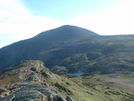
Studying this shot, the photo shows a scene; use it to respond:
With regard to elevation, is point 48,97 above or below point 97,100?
above

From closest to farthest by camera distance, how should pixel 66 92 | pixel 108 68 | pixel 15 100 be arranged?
pixel 15 100 < pixel 66 92 < pixel 108 68

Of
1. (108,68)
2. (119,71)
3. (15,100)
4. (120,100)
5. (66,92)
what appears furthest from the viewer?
(108,68)

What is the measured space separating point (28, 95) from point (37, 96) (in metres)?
1.68

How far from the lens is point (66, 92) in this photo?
148ft

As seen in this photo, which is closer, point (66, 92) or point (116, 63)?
point (66, 92)

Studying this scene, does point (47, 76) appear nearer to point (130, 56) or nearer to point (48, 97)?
point (48, 97)

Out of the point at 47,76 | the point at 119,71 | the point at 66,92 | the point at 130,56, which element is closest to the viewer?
the point at 66,92

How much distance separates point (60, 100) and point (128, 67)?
522ft

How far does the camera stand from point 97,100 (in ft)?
166

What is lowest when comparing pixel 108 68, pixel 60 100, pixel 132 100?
pixel 108 68

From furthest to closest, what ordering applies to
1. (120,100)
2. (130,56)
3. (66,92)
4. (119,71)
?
(130,56)
(119,71)
(120,100)
(66,92)

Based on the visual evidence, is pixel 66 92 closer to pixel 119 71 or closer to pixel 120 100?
pixel 120 100

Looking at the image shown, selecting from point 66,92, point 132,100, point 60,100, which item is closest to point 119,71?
point 132,100

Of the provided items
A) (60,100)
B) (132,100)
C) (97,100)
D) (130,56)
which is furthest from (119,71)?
(60,100)
